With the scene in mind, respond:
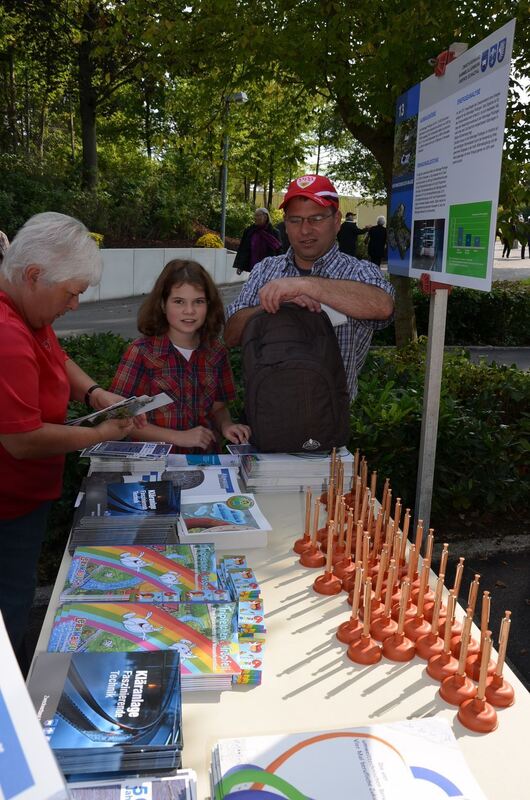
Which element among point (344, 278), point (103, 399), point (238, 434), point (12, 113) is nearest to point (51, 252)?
point (103, 399)

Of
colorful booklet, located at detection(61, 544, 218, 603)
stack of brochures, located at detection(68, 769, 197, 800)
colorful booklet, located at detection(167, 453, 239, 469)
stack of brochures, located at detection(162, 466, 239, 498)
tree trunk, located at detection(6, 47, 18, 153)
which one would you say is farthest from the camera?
tree trunk, located at detection(6, 47, 18, 153)

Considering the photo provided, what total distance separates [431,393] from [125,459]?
136 cm

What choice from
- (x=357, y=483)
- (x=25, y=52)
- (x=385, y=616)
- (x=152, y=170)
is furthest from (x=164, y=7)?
(x=152, y=170)

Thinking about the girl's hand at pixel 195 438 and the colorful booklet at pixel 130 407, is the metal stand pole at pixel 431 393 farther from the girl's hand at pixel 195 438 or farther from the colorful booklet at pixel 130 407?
the colorful booklet at pixel 130 407

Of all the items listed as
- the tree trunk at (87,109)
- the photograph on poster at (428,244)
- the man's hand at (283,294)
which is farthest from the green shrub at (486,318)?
the tree trunk at (87,109)

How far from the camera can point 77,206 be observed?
18.2 meters

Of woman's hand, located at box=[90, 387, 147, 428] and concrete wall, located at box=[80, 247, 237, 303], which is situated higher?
concrete wall, located at box=[80, 247, 237, 303]

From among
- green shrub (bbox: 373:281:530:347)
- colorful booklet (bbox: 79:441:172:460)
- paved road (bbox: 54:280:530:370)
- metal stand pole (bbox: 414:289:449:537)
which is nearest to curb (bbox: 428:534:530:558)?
metal stand pole (bbox: 414:289:449:537)

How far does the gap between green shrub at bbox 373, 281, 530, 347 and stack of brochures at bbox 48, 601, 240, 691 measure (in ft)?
31.8

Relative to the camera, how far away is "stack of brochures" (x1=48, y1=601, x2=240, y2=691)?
1.52 metres

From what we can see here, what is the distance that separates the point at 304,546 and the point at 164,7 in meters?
6.05

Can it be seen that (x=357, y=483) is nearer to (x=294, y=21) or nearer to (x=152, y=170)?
(x=294, y=21)

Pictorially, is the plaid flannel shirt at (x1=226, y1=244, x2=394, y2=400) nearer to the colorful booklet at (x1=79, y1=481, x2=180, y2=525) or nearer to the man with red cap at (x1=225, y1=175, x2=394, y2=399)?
the man with red cap at (x1=225, y1=175, x2=394, y2=399)

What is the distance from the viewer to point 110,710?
131 centimetres
